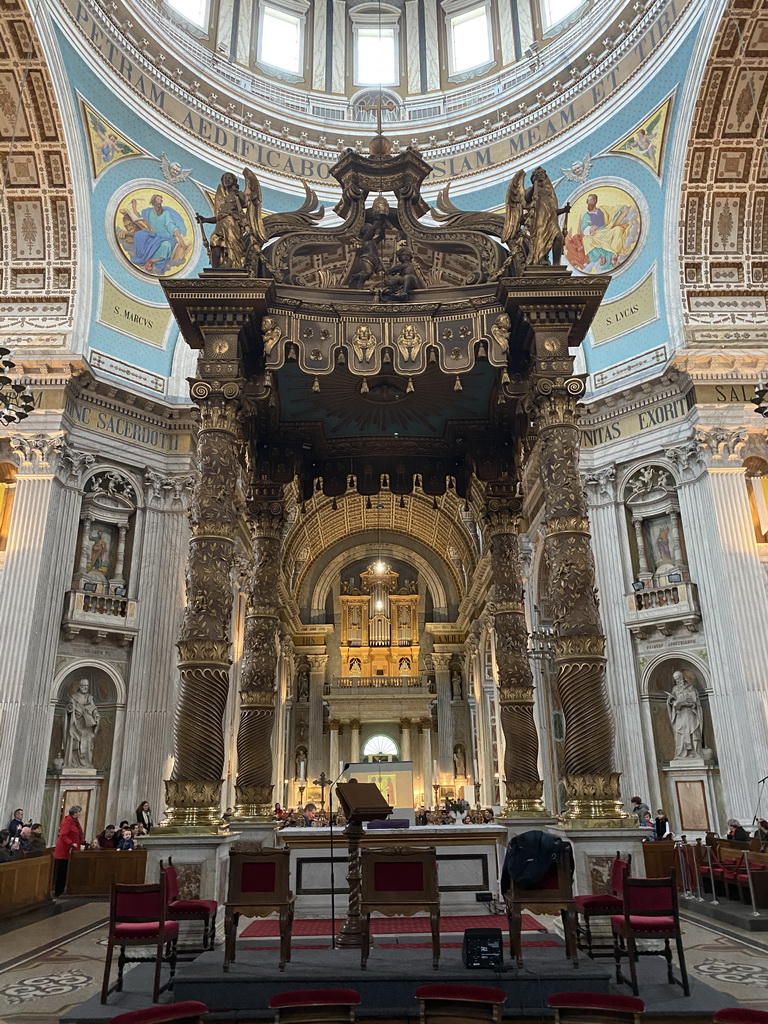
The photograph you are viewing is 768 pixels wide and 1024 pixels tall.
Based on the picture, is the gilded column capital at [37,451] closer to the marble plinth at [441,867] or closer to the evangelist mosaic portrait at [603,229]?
the marble plinth at [441,867]

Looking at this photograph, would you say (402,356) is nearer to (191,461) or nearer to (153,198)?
(191,461)

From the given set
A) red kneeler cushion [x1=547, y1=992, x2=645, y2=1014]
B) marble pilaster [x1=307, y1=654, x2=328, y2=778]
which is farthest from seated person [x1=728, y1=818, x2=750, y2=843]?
marble pilaster [x1=307, y1=654, x2=328, y2=778]

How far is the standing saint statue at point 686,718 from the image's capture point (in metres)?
14.9

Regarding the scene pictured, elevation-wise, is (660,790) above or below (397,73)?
below

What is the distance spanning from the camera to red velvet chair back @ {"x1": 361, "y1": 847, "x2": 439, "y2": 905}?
5469mm

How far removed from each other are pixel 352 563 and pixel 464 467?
26.6m

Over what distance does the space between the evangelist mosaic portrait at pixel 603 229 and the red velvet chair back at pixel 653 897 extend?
15607 millimetres

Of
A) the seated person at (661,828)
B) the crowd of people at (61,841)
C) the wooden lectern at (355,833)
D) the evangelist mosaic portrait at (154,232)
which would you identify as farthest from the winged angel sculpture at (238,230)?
the evangelist mosaic portrait at (154,232)

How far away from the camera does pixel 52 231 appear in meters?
16.5

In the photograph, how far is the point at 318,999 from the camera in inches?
151

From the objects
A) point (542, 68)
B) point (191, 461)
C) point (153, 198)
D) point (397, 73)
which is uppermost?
point (397, 73)

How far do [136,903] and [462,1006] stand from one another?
8.63 feet

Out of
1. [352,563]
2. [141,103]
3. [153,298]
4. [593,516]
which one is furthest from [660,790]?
[352,563]

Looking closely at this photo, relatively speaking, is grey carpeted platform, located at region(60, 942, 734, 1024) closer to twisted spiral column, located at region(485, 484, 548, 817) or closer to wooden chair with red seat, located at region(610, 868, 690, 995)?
wooden chair with red seat, located at region(610, 868, 690, 995)
